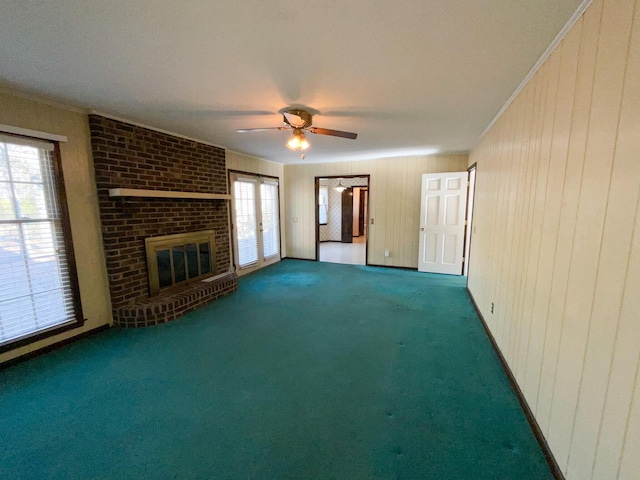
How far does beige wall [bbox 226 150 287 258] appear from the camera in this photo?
15.5 ft

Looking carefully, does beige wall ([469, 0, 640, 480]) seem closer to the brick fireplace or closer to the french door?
the brick fireplace

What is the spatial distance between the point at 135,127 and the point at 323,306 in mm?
3189

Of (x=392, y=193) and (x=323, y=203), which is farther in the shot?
(x=323, y=203)

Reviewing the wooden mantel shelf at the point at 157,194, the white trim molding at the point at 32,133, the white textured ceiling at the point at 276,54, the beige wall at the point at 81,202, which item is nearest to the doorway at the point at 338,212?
the wooden mantel shelf at the point at 157,194

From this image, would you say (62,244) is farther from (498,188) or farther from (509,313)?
(498,188)

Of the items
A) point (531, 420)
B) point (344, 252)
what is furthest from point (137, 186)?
point (344, 252)

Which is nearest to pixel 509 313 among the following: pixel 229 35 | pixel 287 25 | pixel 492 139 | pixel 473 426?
pixel 473 426

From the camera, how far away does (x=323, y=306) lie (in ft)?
11.5

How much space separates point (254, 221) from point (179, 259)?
1.84m

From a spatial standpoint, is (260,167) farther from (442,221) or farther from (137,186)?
(442,221)

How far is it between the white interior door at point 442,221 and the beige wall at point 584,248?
2.80 meters

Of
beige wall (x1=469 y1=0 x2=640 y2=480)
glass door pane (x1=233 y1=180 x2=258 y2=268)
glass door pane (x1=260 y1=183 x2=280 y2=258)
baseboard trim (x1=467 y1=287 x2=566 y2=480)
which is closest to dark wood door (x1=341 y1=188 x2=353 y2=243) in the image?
glass door pane (x1=260 y1=183 x2=280 y2=258)

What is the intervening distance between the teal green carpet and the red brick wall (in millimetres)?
766

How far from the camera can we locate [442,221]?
4.85 m
